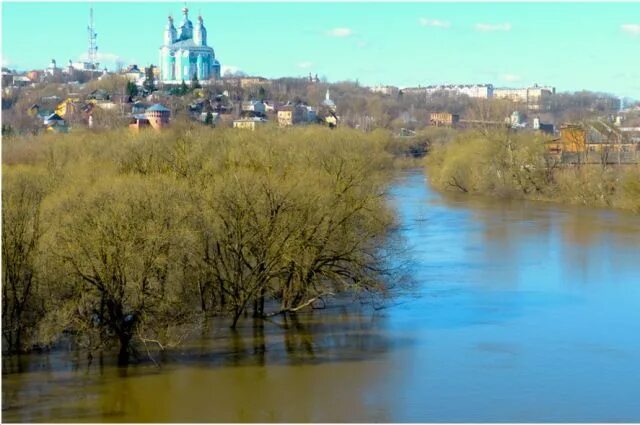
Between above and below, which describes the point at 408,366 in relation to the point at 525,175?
below

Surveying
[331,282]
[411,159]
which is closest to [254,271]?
[331,282]

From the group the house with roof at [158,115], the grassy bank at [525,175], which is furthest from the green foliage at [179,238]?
the house with roof at [158,115]

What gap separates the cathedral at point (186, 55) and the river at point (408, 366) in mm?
49365

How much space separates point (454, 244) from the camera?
15766mm

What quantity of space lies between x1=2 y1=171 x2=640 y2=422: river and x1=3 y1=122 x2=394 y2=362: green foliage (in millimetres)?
382

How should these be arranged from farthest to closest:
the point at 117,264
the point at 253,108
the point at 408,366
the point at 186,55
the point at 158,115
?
the point at 186,55
the point at 253,108
the point at 158,115
the point at 408,366
the point at 117,264

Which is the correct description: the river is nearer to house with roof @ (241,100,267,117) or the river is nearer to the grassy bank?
the grassy bank

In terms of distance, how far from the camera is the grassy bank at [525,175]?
71.3 feet

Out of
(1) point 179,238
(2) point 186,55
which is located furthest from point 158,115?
(2) point 186,55

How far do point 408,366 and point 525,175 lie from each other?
625 inches

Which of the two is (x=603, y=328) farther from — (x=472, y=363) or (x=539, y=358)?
A: (x=472, y=363)

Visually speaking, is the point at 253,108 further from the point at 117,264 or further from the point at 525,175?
the point at 117,264

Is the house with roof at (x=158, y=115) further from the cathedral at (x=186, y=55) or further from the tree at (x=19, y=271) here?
the cathedral at (x=186, y=55)

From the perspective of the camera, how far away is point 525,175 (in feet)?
78.1
